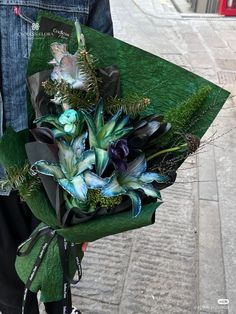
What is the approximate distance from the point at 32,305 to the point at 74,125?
1.13 meters

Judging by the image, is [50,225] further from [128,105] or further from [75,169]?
[128,105]

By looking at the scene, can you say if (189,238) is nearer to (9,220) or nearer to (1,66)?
(9,220)

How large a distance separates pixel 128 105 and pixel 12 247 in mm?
945

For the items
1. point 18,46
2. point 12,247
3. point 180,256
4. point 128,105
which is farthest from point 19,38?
point 180,256

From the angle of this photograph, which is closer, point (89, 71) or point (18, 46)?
point (89, 71)

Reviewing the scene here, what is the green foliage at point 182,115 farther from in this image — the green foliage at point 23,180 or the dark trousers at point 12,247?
the dark trousers at point 12,247

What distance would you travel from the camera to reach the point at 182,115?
1342mm

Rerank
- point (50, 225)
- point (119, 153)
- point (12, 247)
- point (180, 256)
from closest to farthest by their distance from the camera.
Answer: point (119, 153) < point (50, 225) < point (12, 247) < point (180, 256)

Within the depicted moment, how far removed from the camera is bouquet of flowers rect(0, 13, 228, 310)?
1255 millimetres

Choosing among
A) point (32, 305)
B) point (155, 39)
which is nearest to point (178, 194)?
point (32, 305)

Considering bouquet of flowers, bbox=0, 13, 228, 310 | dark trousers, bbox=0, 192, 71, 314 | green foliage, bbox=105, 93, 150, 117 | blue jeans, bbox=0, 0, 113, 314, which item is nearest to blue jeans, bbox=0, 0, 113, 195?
blue jeans, bbox=0, 0, 113, 314

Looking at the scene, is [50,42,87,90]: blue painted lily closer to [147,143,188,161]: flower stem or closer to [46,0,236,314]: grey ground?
[147,143,188,161]: flower stem

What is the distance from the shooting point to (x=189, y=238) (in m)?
3.33

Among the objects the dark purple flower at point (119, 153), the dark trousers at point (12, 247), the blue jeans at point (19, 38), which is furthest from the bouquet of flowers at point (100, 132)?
the dark trousers at point (12, 247)
